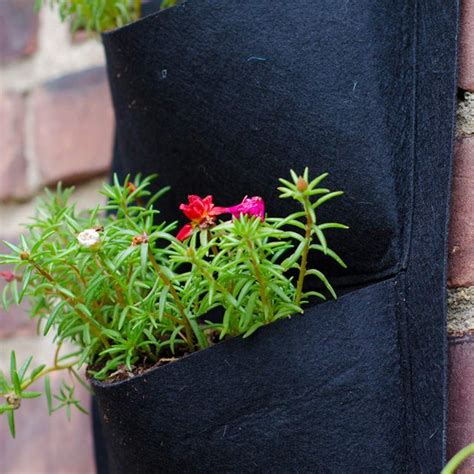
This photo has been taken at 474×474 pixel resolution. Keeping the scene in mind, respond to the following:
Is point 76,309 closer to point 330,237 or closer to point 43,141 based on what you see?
point 330,237

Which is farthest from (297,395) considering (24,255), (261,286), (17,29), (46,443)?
(17,29)

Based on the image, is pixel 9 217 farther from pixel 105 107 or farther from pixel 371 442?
pixel 371 442

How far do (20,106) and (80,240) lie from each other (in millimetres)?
556

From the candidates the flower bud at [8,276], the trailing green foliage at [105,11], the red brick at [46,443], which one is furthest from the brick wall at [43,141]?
the flower bud at [8,276]

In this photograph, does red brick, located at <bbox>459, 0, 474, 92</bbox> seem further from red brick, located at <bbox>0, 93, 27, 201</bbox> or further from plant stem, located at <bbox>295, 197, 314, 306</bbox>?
red brick, located at <bbox>0, 93, 27, 201</bbox>

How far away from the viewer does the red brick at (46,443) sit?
919 mm

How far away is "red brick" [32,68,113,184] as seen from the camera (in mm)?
939

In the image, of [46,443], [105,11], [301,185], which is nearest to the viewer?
[301,185]

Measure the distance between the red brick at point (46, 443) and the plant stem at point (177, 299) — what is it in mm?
425

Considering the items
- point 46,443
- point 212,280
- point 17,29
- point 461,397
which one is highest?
point 17,29

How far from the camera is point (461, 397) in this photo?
20.8 inches

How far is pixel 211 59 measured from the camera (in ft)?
1.82

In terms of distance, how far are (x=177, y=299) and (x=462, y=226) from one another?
0.65 ft

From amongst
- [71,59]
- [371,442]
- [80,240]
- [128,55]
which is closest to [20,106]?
[71,59]
